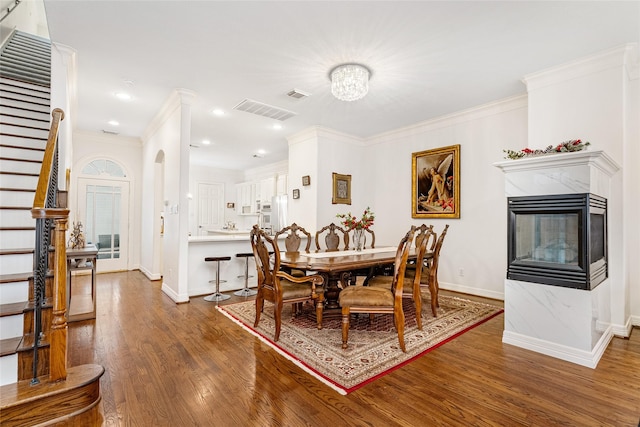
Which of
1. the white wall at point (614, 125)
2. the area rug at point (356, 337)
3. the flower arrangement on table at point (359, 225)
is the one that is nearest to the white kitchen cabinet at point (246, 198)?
the area rug at point (356, 337)

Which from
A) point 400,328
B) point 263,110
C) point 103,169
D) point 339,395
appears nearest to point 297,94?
point 263,110

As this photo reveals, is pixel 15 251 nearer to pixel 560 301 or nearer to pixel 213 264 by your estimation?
pixel 213 264

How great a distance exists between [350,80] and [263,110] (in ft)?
6.32

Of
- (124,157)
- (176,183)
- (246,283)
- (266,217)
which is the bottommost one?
(246,283)

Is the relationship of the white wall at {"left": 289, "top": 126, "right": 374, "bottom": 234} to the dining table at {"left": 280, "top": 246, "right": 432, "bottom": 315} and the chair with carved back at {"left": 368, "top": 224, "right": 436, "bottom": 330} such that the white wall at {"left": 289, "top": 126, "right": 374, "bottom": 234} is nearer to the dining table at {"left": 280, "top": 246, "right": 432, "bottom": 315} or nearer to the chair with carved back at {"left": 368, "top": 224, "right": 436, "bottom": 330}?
the dining table at {"left": 280, "top": 246, "right": 432, "bottom": 315}

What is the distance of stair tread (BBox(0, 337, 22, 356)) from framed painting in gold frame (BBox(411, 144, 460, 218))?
203 inches

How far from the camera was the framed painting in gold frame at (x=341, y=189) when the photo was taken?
5.94m

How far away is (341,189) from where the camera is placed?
19.8ft

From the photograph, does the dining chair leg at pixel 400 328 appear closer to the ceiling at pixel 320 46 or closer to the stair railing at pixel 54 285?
the stair railing at pixel 54 285

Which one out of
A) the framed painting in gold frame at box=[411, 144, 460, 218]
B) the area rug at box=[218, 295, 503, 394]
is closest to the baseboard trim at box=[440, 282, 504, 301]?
the area rug at box=[218, 295, 503, 394]

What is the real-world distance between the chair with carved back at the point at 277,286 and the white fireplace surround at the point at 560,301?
186 centimetres

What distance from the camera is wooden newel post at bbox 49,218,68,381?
1.83m

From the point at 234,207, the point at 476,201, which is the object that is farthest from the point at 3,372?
the point at 234,207

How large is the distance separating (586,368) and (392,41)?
3.28 meters
